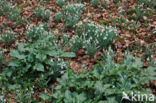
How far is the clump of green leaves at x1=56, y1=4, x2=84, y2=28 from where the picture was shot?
15.9 ft

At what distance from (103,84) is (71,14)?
Result: 8.71 feet

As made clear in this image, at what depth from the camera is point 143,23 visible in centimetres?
464

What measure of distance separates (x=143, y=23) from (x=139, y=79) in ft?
6.79

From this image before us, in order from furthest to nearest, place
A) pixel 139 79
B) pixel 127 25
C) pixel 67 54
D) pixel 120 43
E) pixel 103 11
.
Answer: pixel 103 11 < pixel 127 25 < pixel 120 43 < pixel 67 54 < pixel 139 79

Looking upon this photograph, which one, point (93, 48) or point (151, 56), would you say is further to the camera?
point (93, 48)

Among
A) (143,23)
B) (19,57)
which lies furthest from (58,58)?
(143,23)

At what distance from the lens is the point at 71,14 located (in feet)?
17.1

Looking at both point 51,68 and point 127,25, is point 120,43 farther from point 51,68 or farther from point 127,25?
point 51,68

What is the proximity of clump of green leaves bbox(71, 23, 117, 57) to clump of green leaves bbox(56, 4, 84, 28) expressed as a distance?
2.02 ft

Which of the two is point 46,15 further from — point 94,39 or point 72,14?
point 94,39

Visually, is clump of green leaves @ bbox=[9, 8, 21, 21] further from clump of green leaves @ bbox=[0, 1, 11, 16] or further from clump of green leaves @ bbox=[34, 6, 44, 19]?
clump of green leaves @ bbox=[34, 6, 44, 19]

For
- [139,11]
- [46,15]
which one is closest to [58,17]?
[46,15]

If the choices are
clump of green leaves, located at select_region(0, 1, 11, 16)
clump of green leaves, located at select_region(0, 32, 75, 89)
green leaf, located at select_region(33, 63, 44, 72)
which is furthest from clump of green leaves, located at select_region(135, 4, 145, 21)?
clump of green leaves, located at select_region(0, 1, 11, 16)

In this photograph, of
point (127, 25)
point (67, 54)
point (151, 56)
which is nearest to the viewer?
point (151, 56)
